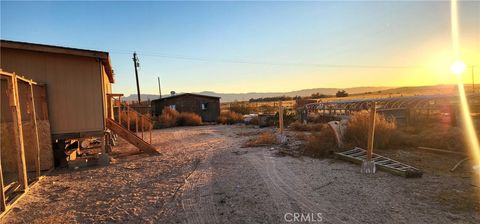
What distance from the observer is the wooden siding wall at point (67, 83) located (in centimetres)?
924

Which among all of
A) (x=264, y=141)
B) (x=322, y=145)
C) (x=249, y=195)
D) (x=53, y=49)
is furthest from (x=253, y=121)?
(x=249, y=195)

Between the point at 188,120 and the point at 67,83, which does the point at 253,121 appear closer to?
the point at 188,120

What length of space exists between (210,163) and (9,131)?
5.70 m

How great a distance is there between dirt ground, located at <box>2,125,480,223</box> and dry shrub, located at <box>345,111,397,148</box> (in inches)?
46.2

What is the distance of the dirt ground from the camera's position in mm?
4902

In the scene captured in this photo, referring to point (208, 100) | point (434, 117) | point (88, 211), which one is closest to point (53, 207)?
point (88, 211)

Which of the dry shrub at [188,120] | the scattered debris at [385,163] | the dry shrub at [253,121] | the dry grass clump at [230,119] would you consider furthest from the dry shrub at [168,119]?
the scattered debris at [385,163]

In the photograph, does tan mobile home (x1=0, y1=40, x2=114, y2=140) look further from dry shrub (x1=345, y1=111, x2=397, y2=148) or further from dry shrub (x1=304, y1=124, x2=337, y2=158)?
dry shrub (x1=345, y1=111, x2=397, y2=148)

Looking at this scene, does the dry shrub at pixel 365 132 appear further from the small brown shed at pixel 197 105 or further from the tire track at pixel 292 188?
the small brown shed at pixel 197 105

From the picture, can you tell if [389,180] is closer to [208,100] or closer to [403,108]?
[403,108]

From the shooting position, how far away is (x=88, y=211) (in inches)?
215

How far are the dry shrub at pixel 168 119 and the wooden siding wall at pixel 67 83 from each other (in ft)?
52.1

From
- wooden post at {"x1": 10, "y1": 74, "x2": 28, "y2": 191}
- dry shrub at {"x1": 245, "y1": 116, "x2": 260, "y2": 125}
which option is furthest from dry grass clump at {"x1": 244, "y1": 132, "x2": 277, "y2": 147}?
dry shrub at {"x1": 245, "y1": 116, "x2": 260, "y2": 125}

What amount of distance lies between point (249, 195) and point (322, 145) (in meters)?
4.81
